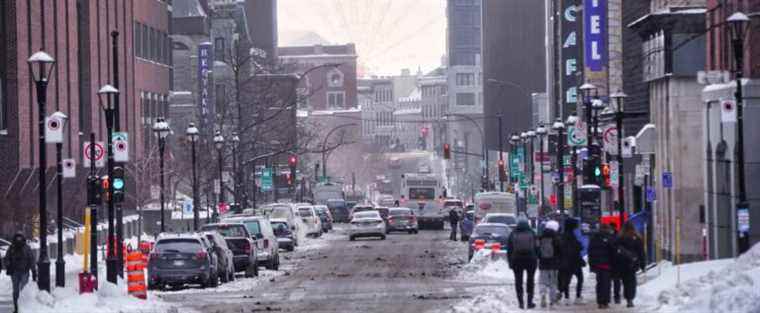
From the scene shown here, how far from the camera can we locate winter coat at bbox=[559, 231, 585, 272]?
2941 centimetres

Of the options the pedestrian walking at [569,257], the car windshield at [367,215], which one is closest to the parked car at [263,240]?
the pedestrian walking at [569,257]

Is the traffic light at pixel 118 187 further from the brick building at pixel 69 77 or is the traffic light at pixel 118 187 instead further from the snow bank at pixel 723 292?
the snow bank at pixel 723 292

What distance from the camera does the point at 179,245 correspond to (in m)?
40.2

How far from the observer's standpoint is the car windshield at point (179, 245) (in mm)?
40031

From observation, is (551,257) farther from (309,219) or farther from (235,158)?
(309,219)

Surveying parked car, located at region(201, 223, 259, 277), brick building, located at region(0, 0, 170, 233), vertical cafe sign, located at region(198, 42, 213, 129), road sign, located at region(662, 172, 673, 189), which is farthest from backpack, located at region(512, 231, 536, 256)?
vertical cafe sign, located at region(198, 42, 213, 129)

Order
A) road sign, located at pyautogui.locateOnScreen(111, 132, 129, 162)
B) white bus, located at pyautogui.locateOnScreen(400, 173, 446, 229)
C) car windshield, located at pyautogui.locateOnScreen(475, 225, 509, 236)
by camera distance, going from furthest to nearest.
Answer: white bus, located at pyautogui.locateOnScreen(400, 173, 446, 229), car windshield, located at pyautogui.locateOnScreen(475, 225, 509, 236), road sign, located at pyautogui.locateOnScreen(111, 132, 129, 162)

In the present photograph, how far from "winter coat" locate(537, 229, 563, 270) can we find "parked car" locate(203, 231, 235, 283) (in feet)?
47.9

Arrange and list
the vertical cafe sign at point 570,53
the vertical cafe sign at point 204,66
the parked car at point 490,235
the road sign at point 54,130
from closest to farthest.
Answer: the road sign at point 54,130 → the parked car at point 490,235 → the vertical cafe sign at point 570,53 → the vertical cafe sign at point 204,66

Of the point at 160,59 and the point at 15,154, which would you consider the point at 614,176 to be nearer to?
the point at 15,154

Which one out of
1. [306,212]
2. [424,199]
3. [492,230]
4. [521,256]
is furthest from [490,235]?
[424,199]

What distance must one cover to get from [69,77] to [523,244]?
46.1 meters

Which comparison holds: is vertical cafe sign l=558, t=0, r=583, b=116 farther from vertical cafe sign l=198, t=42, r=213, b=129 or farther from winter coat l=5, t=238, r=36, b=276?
winter coat l=5, t=238, r=36, b=276

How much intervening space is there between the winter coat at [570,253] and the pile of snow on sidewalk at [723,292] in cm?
191
